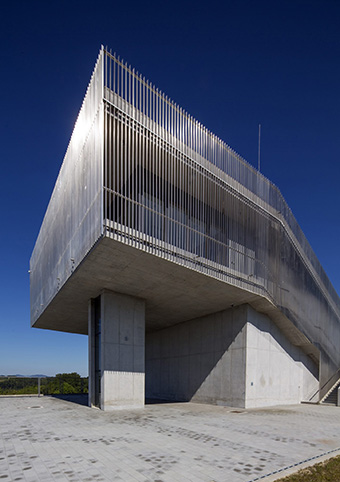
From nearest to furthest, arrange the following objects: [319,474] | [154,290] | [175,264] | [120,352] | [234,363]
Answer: [319,474] → [175,264] → [120,352] → [154,290] → [234,363]

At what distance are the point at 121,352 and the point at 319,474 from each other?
33.9 feet

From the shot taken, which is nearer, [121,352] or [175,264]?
[175,264]

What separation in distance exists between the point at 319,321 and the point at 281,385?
6.07 m

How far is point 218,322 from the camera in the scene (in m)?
18.3

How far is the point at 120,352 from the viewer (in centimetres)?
1523

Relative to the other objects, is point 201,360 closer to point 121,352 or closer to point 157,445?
point 121,352

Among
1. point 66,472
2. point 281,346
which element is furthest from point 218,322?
point 66,472

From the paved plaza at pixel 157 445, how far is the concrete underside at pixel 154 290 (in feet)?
16.0

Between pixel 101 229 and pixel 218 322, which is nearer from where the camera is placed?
pixel 101 229

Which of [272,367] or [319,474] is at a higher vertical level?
[319,474]

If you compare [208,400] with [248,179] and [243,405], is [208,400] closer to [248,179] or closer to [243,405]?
[243,405]

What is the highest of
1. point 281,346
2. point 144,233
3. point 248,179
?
point 248,179

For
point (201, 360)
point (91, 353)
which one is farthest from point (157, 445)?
point (201, 360)

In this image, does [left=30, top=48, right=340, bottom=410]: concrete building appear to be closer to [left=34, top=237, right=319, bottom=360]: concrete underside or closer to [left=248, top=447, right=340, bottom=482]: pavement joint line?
[left=34, top=237, right=319, bottom=360]: concrete underside
